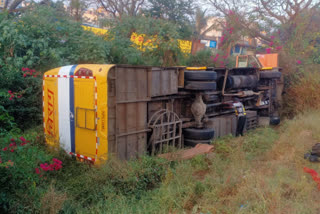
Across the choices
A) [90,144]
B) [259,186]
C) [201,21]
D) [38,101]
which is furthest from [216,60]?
[201,21]

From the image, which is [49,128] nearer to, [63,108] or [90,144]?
[63,108]

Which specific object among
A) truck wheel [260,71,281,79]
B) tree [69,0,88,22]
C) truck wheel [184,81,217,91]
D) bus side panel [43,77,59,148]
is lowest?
bus side panel [43,77,59,148]

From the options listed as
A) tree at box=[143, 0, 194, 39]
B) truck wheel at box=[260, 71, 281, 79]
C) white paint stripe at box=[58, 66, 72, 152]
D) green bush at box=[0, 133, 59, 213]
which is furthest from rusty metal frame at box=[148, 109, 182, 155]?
tree at box=[143, 0, 194, 39]

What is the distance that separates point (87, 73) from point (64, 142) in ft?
5.90

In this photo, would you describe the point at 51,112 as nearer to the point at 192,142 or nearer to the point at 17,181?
the point at 17,181

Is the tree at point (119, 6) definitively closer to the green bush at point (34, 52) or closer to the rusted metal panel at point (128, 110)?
the green bush at point (34, 52)

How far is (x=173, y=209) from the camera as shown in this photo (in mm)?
4461

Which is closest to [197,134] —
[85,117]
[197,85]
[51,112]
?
[197,85]

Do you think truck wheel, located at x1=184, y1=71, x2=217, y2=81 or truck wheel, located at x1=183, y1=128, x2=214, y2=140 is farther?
truck wheel, located at x1=183, y1=128, x2=214, y2=140

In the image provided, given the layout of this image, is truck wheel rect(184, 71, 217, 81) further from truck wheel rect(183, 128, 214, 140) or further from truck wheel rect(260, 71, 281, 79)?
truck wheel rect(260, 71, 281, 79)

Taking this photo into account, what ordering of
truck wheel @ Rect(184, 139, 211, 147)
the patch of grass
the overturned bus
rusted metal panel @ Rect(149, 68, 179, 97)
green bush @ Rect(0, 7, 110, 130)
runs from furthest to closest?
1. green bush @ Rect(0, 7, 110, 130)
2. truck wheel @ Rect(184, 139, 211, 147)
3. rusted metal panel @ Rect(149, 68, 179, 97)
4. the overturned bus
5. the patch of grass

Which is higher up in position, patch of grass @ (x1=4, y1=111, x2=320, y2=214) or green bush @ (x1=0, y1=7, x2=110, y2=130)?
green bush @ (x1=0, y1=7, x2=110, y2=130)

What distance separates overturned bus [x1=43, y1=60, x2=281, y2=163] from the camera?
250 inches

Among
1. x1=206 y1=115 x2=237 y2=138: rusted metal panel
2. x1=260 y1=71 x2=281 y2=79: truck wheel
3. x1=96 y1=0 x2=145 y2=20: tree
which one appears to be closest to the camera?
x1=206 y1=115 x2=237 y2=138: rusted metal panel
